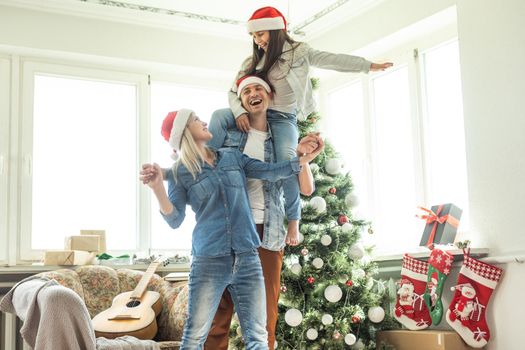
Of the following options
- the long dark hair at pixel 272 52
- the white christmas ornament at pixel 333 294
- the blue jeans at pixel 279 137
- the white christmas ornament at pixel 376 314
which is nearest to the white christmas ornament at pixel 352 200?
the white christmas ornament at pixel 333 294

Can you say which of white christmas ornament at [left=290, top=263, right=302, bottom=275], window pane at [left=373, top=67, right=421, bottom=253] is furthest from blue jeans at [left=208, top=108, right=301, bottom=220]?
window pane at [left=373, top=67, right=421, bottom=253]

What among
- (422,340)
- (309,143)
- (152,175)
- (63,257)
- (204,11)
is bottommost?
(422,340)

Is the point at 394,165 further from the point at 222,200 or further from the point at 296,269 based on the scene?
the point at 222,200

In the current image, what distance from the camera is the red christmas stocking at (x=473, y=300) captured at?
12.9 feet

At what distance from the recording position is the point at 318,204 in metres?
4.07

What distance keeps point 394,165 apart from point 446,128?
56 cm

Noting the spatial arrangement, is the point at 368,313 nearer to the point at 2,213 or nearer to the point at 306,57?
the point at 306,57

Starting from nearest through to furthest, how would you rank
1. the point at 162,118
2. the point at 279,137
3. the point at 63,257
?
the point at 279,137 → the point at 63,257 → the point at 162,118

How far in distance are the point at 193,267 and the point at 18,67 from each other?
3290mm

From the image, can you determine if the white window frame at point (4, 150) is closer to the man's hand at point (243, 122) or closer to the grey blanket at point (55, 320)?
the grey blanket at point (55, 320)

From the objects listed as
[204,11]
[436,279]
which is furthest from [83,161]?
[436,279]

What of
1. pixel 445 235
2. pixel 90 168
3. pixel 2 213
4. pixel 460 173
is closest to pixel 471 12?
pixel 460 173

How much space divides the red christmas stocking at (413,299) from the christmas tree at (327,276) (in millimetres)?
165

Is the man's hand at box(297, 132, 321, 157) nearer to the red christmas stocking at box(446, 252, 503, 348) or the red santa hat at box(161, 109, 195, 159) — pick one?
the red santa hat at box(161, 109, 195, 159)
